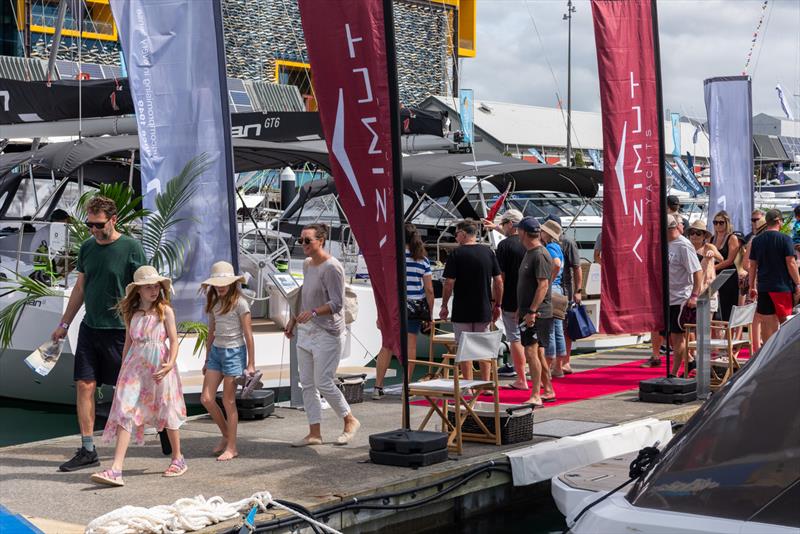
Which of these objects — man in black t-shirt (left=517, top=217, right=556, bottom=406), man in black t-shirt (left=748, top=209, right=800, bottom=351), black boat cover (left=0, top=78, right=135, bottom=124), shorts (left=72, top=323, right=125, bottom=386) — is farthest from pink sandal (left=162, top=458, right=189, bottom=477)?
black boat cover (left=0, top=78, right=135, bottom=124)

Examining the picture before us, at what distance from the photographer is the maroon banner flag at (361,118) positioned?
7.62m

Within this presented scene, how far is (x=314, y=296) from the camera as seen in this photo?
28.1ft

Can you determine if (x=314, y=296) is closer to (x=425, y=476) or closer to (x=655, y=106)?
(x=425, y=476)

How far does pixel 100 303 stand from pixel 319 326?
1.64m

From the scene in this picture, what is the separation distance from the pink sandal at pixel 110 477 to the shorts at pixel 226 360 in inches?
50.8

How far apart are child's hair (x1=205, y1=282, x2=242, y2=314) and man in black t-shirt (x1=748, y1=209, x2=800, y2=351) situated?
6522 mm

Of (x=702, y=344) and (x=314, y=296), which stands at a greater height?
(x=314, y=296)

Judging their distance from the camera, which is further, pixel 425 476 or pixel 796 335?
pixel 425 476

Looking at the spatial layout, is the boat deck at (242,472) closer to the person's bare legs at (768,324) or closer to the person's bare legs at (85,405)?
the person's bare legs at (85,405)

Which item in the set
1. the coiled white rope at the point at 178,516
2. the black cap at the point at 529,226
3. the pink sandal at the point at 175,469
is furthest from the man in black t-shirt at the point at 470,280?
the coiled white rope at the point at 178,516

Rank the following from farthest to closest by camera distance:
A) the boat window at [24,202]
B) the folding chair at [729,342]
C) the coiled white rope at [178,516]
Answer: the boat window at [24,202] < the folding chair at [729,342] < the coiled white rope at [178,516]

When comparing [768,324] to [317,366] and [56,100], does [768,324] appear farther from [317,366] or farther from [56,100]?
[56,100]

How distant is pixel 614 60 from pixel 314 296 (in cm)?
369

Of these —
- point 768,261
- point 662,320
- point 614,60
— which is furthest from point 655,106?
point 768,261
